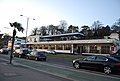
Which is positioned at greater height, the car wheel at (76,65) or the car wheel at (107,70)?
the car wheel at (76,65)

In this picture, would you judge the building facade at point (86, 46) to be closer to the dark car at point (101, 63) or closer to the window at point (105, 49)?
the window at point (105, 49)

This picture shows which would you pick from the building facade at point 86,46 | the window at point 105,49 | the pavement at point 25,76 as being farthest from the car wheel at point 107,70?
the window at point 105,49

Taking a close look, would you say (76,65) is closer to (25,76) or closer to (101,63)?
(101,63)

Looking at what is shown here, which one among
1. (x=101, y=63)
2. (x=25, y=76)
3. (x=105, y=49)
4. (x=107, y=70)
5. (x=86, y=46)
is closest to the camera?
(x=25, y=76)

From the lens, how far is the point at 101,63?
17953 millimetres

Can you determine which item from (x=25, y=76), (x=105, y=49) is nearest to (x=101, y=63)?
(x=25, y=76)

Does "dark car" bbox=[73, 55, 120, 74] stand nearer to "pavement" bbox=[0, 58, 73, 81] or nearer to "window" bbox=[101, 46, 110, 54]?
"pavement" bbox=[0, 58, 73, 81]

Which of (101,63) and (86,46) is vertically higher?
(86,46)

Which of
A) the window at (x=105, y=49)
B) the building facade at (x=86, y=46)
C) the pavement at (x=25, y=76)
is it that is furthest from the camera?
the window at (x=105, y=49)

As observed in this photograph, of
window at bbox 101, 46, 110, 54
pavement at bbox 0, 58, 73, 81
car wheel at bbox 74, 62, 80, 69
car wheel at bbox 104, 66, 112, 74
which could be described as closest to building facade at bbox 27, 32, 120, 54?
window at bbox 101, 46, 110, 54

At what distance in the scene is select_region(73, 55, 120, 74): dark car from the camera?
16992 mm

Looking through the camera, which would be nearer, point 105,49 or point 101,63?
point 101,63

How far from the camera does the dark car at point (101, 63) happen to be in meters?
17.0

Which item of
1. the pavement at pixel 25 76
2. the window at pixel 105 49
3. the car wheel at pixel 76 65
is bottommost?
the pavement at pixel 25 76
